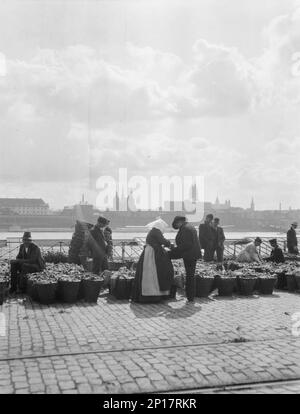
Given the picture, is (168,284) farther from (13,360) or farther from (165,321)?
(13,360)

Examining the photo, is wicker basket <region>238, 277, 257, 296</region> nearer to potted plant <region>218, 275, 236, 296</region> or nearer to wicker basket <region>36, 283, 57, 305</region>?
potted plant <region>218, 275, 236, 296</region>

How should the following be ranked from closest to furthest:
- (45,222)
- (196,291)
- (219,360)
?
1. (219,360)
2. (196,291)
3. (45,222)

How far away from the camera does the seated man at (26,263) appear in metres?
10.4

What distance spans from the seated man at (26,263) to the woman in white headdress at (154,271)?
2426 mm

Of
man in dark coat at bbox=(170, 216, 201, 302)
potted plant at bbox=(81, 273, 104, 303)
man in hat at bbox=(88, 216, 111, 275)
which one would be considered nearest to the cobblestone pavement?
potted plant at bbox=(81, 273, 104, 303)

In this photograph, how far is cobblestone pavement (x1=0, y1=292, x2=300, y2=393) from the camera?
5215 millimetres

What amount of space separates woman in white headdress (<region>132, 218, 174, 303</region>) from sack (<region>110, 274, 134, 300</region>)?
269 millimetres

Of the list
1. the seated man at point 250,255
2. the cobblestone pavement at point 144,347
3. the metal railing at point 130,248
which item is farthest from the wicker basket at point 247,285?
the metal railing at point 130,248

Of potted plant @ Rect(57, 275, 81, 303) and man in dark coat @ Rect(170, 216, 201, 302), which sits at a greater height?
man in dark coat @ Rect(170, 216, 201, 302)

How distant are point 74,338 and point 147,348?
1141 millimetres

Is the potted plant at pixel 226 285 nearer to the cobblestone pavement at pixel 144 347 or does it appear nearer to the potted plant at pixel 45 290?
the cobblestone pavement at pixel 144 347

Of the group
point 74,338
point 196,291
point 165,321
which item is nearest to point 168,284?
point 196,291

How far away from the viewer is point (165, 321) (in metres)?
8.07

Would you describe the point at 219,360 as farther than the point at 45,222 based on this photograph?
No
